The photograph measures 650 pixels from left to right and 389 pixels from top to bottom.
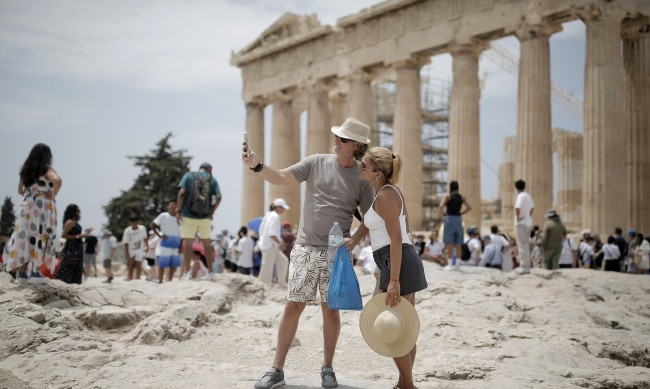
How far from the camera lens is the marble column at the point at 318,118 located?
3069 cm

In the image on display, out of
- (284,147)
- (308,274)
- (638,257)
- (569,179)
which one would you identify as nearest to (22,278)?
(308,274)

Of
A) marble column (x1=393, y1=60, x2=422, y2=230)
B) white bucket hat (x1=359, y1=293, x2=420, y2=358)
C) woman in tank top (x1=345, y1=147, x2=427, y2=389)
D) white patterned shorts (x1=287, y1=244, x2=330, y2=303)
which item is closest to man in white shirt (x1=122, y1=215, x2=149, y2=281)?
white patterned shorts (x1=287, y1=244, x2=330, y2=303)

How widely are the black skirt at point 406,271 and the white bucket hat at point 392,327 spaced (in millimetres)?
175

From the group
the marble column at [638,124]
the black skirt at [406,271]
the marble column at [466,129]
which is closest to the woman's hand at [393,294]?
the black skirt at [406,271]

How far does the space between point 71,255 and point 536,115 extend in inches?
650

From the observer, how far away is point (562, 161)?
31.8 metres

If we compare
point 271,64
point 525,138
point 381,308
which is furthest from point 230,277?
point 271,64

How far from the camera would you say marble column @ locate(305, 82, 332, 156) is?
30.7 m

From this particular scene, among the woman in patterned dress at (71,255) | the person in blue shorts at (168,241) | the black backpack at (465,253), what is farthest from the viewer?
the black backpack at (465,253)

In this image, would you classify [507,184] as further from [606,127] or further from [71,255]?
[71,255]

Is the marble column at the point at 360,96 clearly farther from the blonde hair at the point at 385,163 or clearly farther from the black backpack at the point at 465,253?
the blonde hair at the point at 385,163

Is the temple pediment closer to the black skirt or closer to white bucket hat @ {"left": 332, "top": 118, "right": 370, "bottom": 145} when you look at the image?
white bucket hat @ {"left": 332, "top": 118, "right": 370, "bottom": 145}

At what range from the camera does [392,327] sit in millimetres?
Answer: 4508

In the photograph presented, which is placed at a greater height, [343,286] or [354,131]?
[354,131]
